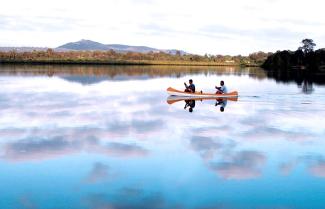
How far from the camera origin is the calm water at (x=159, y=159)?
10.0 m

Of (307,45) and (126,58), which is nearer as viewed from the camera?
(307,45)

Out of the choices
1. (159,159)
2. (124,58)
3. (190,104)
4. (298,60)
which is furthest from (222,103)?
(124,58)

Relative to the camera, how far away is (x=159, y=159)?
1346 centimetres

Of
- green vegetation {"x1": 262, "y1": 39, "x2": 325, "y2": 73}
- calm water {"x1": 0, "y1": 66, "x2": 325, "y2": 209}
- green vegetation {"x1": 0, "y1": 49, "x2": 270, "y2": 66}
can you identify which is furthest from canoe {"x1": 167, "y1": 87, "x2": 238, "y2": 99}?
green vegetation {"x1": 0, "y1": 49, "x2": 270, "y2": 66}

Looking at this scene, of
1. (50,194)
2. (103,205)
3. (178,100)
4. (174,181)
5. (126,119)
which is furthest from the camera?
(178,100)

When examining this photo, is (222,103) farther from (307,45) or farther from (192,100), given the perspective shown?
(307,45)

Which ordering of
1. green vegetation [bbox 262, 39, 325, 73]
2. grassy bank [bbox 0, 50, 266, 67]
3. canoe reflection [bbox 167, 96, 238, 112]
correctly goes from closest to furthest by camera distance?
canoe reflection [bbox 167, 96, 238, 112] < green vegetation [bbox 262, 39, 325, 73] < grassy bank [bbox 0, 50, 266, 67]

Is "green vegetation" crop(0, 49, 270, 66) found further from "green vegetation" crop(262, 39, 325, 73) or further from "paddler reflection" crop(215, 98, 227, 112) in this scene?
"paddler reflection" crop(215, 98, 227, 112)

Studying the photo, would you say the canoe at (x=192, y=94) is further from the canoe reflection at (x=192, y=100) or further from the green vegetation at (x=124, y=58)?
the green vegetation at (x=124, y=58)

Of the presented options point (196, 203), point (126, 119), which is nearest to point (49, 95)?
point (126, 119)

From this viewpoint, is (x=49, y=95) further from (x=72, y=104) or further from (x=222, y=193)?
(x=222, y=193)

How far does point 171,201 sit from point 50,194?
284cm

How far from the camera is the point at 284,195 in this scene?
10375mm

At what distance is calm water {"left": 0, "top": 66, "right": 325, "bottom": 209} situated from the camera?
10.0m
